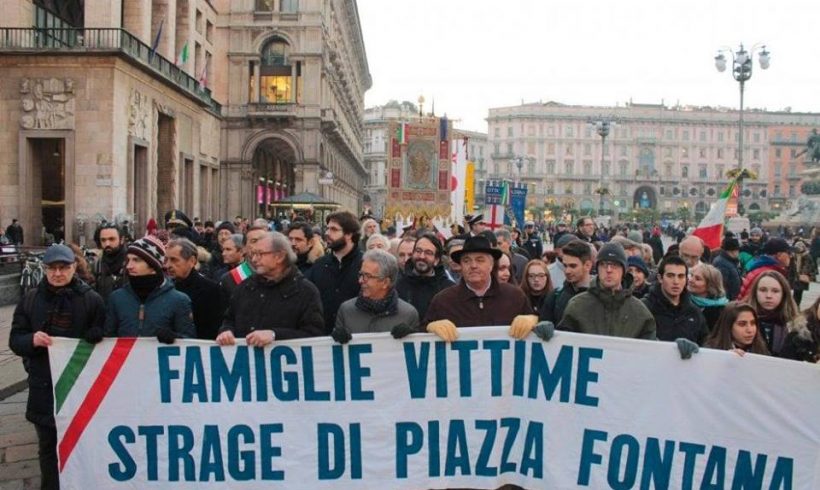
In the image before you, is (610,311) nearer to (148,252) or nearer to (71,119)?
(148,252)

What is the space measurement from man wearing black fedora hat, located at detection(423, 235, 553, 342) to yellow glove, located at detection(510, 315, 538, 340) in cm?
32

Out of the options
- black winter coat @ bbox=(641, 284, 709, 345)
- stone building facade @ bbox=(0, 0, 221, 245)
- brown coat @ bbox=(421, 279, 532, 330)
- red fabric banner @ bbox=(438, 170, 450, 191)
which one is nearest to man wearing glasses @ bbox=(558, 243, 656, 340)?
brown coat @ bbox=(421, 279, 532, 330)

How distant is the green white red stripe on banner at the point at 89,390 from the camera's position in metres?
4.95

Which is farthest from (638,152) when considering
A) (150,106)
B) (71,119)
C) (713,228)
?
(713,228)

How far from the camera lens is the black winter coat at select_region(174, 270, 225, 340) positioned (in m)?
6.21

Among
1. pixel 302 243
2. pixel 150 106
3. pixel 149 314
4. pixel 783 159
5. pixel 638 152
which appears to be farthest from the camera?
pixel 638 152

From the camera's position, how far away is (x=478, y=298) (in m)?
5.37

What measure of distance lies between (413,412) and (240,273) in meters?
2.64

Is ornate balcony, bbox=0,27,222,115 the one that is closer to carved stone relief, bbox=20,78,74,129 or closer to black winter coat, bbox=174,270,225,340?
carved stone relief, bbox=20,78,74,129

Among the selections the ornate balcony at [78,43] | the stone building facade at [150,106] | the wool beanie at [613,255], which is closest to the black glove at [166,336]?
the wool beanie at [613,255]

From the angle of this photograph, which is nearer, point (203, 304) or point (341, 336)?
point (341, 336)

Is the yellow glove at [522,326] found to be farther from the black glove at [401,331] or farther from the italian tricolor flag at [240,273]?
the italian tricolor flag at [240,273]

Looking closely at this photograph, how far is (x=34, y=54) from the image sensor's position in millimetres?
24141

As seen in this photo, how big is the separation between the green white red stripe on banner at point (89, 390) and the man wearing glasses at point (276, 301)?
65 cm
